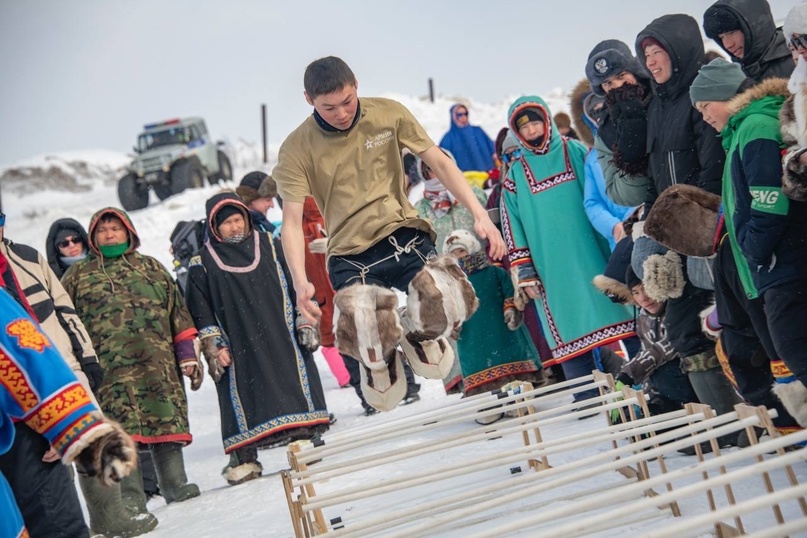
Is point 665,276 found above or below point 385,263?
below

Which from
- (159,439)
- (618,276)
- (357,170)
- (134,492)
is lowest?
(134,492)

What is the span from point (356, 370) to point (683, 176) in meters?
3.90

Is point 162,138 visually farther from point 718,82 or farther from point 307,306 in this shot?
point 718,82

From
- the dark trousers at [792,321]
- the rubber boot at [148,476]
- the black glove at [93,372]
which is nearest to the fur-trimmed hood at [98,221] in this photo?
the black glove at [93,372]

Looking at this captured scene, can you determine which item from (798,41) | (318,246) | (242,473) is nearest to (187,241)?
(318,246)

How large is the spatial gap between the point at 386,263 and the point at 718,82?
5.65ft

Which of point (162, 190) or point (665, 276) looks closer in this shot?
point (665, 276)

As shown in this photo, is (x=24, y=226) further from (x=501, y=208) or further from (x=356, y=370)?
(x=501, y=208)

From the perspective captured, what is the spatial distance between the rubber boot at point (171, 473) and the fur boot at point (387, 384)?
1.93 meters

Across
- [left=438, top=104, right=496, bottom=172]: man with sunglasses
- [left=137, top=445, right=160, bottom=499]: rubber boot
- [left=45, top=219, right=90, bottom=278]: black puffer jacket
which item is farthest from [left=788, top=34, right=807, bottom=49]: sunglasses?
[left=438, top=104, right=496, bottom=172]: man with sunglasses

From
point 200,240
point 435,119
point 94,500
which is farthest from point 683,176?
point 435,119

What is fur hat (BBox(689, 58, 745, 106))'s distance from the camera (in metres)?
4.03

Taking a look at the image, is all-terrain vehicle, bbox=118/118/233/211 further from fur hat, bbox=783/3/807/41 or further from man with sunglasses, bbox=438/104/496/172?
fur hat, bbox=783/3/807/41

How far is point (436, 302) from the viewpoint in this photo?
4.45 m
